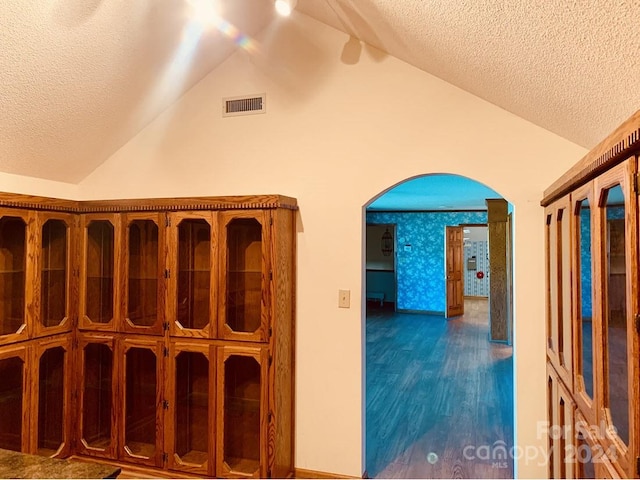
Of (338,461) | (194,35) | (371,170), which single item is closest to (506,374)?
(338,461)

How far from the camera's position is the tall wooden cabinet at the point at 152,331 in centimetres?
268

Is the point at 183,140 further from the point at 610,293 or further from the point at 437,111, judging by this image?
the point at 610,293

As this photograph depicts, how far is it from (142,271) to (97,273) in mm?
364

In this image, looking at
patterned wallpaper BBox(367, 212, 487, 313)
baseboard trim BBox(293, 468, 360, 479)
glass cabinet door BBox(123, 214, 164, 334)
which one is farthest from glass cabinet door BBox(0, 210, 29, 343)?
patterned wallpaper BBox(367, 212, 487, 313)

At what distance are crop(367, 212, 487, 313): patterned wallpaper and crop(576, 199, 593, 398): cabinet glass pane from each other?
857 centimetres

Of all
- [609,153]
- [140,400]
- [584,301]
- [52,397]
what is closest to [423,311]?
[140,400]

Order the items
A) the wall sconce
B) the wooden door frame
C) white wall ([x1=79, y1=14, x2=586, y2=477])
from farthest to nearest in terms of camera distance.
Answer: the wall sconce < the wooden door frame < white wall ([x1=79, y1=14, x2=586, y2=477])

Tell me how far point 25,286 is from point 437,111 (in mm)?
2886

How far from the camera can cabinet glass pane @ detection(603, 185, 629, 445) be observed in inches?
43.4

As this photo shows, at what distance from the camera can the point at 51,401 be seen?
2936 millimetres

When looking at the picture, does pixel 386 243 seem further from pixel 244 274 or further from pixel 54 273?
pixel 54 273

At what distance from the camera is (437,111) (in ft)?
8.80

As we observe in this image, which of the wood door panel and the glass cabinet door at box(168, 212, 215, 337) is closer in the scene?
the glass cabinet door at box(168, 212, 215, 337)

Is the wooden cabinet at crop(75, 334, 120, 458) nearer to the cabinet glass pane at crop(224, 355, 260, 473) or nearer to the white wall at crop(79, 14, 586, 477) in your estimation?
the cabinet glass pane at crop(224, 355, 260, 473)
